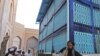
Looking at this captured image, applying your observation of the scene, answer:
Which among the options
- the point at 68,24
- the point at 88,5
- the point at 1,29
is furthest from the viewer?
the point at 1,29

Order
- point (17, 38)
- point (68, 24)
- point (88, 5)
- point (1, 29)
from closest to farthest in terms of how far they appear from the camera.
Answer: point (68, 24) < point (88, 5) < point (1, 29) < point (17, 38)

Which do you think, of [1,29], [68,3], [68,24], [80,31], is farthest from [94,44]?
[1,29]

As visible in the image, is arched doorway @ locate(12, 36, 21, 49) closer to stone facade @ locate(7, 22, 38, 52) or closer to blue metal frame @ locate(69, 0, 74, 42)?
stone facade @ locate(7, 22, 38, 52)

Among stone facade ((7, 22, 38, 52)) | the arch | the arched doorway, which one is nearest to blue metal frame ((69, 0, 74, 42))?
the arched doorway

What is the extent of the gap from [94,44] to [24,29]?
24094 mm

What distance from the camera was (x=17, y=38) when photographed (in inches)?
1188

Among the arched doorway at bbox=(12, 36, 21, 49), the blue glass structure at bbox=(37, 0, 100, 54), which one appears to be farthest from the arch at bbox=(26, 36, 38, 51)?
the blue glass structure at bbox=(37, 0, 100, 54)

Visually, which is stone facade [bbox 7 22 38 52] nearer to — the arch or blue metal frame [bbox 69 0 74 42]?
the arch

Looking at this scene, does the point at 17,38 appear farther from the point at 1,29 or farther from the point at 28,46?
the point at 1,29

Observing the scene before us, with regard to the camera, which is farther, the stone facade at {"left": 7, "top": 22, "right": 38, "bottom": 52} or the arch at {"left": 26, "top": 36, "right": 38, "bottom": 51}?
the arch at {"left": 26, "top": 36, "right": 38, "bottom": 51}

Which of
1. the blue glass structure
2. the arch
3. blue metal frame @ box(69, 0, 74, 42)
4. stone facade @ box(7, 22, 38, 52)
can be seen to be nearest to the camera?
blue metal frame @ box(69, 0, 74, 42)

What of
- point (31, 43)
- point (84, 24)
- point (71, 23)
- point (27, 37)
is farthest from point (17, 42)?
point (71, 23)

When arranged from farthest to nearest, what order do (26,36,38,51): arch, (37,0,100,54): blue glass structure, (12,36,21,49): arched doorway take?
(26,36,38,51): arch < (12,36,21,49): arched doorway < (37,0,100,54): blue glass structure

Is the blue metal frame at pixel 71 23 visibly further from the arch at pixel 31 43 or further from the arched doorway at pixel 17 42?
the arch at pixel 31 43
